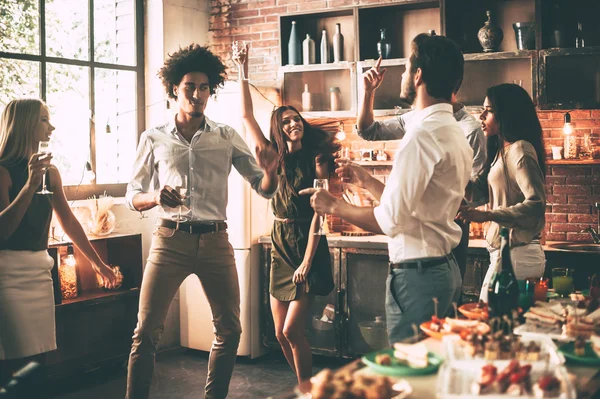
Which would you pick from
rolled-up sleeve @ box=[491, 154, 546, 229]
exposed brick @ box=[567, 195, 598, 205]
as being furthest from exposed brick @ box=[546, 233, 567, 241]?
A: rolled-up sleeve @ box=[491, 154, 546, 229]

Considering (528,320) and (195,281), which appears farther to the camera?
(195,281)

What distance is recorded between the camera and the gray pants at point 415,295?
248cm

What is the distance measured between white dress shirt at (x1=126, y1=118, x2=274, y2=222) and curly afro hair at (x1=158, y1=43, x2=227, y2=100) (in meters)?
0.29

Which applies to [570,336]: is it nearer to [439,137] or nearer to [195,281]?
[439,137]

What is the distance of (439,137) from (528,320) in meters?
0.68

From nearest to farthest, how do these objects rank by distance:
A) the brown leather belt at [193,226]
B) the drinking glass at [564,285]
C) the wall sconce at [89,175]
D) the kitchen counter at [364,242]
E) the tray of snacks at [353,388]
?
1. the tray of snacks at [353,388]
2. the drinking glass at [564,285]
3. the brown leather belt at [193,226]
4. the kitchen counter at [364,242]
5. the wall sconce at [89,175]

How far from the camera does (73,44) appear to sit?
203 inches

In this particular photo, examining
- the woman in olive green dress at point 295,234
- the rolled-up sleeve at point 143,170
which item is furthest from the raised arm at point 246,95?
the rolled-up sleeve at point 143,170

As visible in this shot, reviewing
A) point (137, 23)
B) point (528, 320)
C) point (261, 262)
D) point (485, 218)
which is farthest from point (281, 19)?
point (528, 320)

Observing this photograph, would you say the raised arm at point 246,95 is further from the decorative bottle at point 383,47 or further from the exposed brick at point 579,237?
the exposed brick at point 579,237

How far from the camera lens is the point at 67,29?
5.10 meters

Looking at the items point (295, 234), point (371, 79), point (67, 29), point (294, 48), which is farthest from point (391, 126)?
point (67, 29)

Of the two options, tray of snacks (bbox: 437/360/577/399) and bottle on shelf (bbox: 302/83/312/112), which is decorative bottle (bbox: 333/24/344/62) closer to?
bottle on shelf (bbox: 302/83/312/112)

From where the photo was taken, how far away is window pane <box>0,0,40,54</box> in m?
4.65
